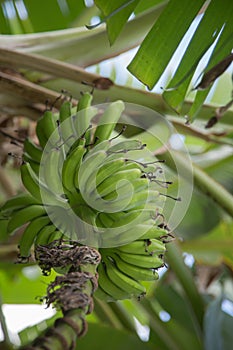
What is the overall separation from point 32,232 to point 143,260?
0.14m

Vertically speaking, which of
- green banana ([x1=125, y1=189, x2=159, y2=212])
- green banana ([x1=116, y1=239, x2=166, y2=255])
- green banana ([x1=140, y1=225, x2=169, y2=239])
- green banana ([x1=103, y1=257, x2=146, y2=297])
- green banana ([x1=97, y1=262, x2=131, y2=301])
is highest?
green banana ([x1=125, y1=189, x2=159, y2=212])

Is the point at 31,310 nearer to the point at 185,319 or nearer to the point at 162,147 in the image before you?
the point at 185,319

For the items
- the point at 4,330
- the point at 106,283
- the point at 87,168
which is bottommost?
the point at 4,330

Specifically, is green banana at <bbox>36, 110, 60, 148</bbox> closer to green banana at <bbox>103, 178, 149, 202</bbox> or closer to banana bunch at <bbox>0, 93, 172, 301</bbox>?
banana bunch at <bbox>0, 93, 172, 301</bbox>

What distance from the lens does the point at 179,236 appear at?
134cm

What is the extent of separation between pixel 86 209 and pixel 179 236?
0.67 meters

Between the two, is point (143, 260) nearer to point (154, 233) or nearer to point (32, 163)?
point (154, 233)

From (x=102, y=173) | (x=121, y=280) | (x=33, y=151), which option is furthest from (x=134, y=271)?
(x=33, y=151)

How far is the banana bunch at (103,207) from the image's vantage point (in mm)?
683

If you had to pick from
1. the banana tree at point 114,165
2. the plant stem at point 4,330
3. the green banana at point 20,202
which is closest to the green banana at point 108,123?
the banana tree at point 114,165

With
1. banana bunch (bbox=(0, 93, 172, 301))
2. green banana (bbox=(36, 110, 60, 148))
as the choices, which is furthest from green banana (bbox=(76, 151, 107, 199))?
green banana (bbox=(36, 110, 60, 148))

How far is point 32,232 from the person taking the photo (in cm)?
73

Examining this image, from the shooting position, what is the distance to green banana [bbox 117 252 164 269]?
2.28 ft

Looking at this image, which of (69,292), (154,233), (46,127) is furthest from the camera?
(46,127)
